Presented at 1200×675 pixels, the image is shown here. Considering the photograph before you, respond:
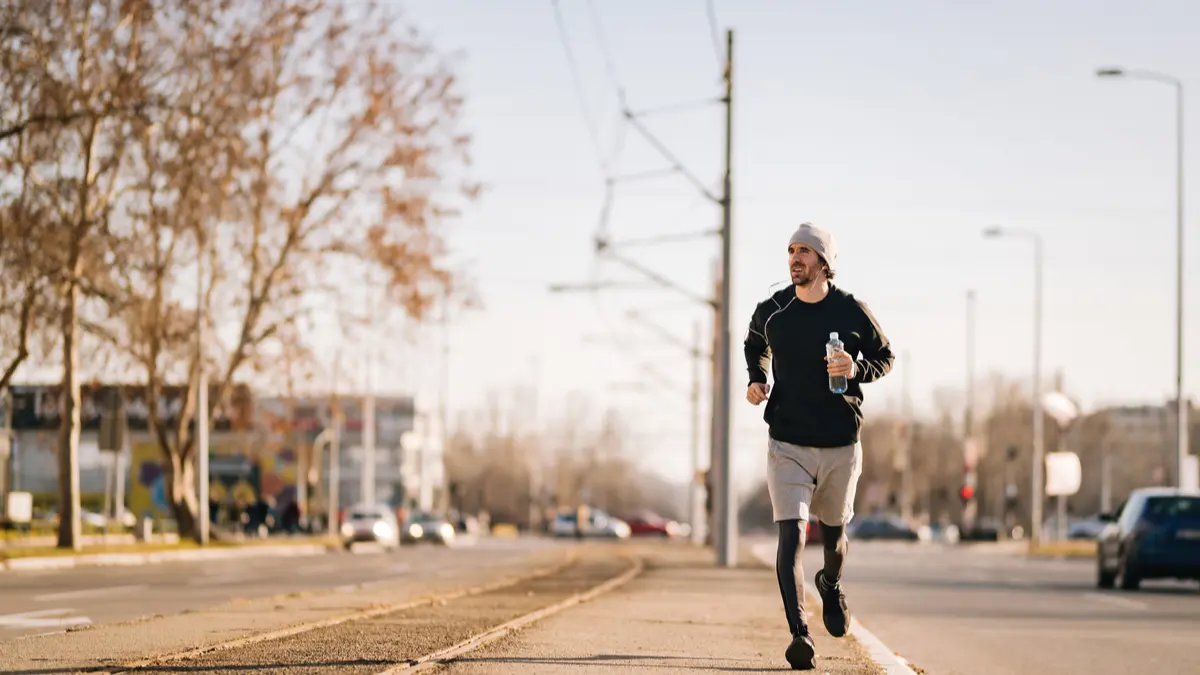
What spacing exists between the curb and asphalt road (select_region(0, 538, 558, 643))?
755mm

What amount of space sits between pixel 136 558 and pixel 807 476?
86.9 feet

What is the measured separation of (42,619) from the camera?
1430 cm

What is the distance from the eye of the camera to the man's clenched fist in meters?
9.82

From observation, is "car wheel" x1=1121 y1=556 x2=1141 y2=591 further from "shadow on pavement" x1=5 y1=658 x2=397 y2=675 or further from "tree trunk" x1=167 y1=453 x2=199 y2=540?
"tree trunk" x1=167 y1=453 x2=199 y2=540

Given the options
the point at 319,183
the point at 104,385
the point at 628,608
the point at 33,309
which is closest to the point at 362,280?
the point at 319,183

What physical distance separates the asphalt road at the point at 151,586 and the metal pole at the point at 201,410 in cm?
866

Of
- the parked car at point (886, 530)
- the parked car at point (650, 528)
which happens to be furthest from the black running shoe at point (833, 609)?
the parked car at point (650, 528)

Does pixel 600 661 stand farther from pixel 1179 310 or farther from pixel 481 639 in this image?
pixel 1179 310

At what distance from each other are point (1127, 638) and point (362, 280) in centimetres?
3099

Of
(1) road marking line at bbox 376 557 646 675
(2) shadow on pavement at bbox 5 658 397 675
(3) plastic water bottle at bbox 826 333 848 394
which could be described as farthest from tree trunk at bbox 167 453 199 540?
(3) plastic water bottle at bbox 826 333 848 394

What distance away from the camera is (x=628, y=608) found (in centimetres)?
1558

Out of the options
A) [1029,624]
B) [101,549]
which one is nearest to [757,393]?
[1029,624]

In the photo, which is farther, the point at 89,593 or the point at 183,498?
the point at 183,498

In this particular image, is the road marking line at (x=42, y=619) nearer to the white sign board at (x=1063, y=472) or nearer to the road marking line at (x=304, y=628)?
the road marking line at (x=304, y=628)
